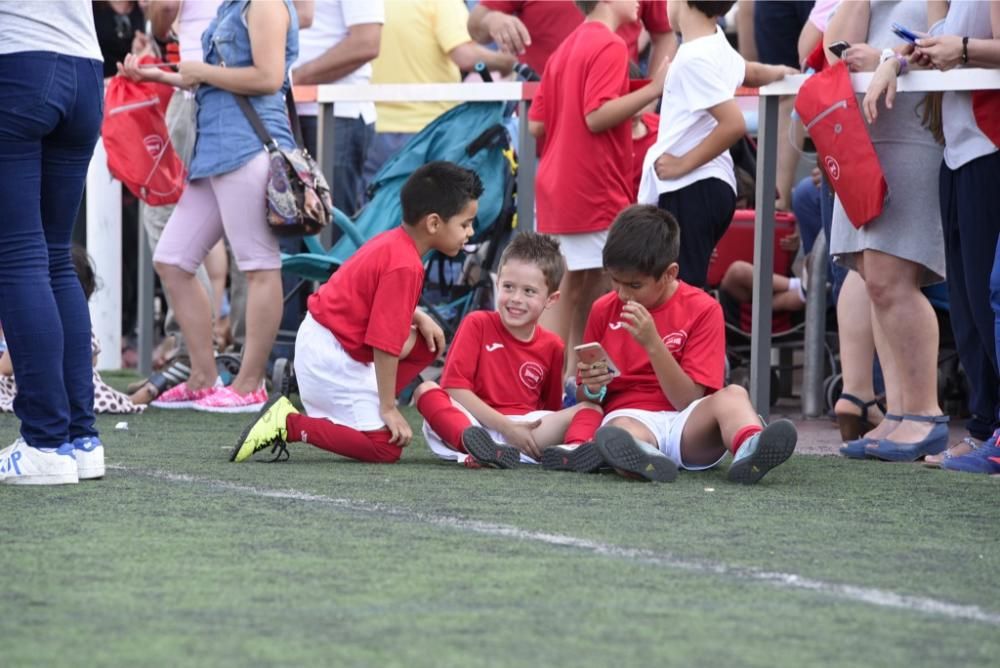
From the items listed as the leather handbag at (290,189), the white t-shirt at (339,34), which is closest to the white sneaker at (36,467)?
the leather handbag at (290,189)

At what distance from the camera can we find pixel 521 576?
10.9 feet

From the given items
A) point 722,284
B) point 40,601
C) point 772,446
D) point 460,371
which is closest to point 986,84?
point 772,446

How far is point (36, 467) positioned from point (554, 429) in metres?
1.66

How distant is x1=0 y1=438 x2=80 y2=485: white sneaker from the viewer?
4.57 metres

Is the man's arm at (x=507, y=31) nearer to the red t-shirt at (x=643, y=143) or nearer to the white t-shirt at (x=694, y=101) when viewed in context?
the red t-shirt at (x=643, y=143)

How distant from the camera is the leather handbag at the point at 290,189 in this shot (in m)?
6.83

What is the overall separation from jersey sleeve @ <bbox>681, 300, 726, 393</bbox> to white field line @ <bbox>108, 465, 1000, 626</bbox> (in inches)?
50.3

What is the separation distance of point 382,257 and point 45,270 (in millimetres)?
1170

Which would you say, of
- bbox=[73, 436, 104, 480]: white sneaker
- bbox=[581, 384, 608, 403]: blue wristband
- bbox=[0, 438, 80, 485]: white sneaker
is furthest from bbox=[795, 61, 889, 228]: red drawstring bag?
bbox=[0, 438, 80, 485]: white sneaker

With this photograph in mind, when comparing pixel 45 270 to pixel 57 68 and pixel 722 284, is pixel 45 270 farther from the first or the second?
pixel 722 284

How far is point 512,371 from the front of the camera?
5574 millimetres

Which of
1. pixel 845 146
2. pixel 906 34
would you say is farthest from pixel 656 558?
pixel 906 34

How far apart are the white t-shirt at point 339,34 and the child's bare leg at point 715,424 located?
3511 millimetres

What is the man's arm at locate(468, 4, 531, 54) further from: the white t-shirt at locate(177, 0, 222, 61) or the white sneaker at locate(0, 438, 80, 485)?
the white sneaker at locate(0, 438, 80, 485)
